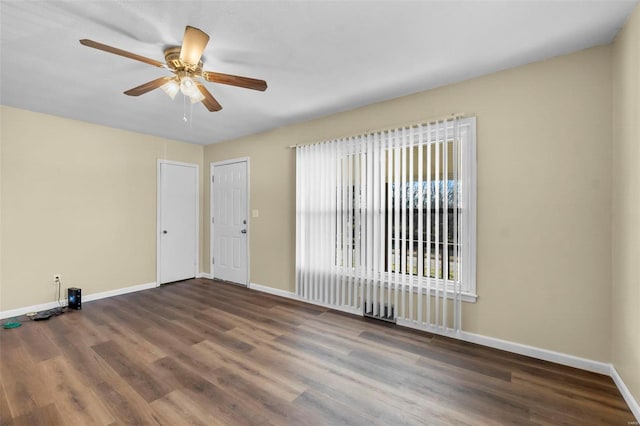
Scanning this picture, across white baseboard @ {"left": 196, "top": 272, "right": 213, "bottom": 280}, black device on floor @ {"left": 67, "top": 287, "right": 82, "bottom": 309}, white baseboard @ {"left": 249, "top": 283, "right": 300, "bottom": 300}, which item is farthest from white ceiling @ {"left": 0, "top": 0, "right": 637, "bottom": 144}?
white baseboard @ {"left": 196, "top": 272, "right": 213, "bottom": 280}

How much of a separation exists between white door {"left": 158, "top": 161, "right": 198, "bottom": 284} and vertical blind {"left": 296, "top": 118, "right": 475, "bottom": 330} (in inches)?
95.5

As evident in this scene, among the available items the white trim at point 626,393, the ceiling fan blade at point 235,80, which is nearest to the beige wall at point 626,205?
the white trim at point 626,393

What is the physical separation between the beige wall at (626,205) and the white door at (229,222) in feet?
14.3

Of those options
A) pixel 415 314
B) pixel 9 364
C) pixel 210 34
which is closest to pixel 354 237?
pixel 415 314

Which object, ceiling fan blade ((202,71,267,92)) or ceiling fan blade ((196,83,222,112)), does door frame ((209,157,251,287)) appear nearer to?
ceiling fan blade ((196,83,222,112))

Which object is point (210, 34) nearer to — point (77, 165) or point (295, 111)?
point (295, 111)

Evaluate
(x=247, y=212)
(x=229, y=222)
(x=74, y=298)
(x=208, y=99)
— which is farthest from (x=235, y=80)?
(x=74, y=298)

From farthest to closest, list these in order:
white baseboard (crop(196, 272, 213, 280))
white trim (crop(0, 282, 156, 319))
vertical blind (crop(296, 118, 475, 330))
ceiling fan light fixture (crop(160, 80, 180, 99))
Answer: white baseboard (crop(196, 272, 213, 280)) < white trim (crop(0, 282, 156, 319)) < vertical blind (crop(296, 118, 475, 330)) < ceiling fan light fixture (crop(160, 80, 180, 99))

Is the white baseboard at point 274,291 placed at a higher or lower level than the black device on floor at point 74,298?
lower

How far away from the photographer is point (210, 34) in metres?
2.01

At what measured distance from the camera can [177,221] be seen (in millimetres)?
5051

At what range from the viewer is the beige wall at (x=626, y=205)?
1758 mm

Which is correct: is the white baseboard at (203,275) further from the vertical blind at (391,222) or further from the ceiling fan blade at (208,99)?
the ceiling fan blade at (208,99)

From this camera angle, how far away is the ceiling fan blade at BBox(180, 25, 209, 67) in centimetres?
172
